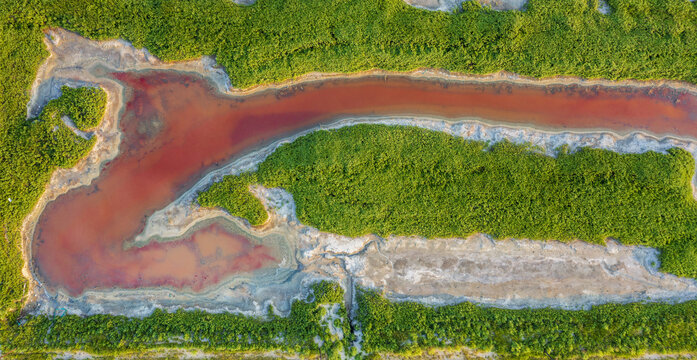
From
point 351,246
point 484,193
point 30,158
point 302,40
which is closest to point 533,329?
point 484,193

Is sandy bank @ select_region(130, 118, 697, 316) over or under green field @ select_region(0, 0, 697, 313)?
under

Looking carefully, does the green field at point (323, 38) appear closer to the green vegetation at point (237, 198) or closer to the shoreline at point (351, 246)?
the shoreline at point (351, 246)

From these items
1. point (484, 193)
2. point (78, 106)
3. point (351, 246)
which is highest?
point (484, 193)

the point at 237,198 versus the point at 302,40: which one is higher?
the point at 302,40

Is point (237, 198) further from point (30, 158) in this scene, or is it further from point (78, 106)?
point (30, 158)

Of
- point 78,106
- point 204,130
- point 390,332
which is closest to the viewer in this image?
point 390,332

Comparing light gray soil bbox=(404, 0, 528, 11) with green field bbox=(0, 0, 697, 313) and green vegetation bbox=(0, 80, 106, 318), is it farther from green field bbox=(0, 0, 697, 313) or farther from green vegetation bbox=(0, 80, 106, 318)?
green vegetation bbox=(0, 80, 106, 318)

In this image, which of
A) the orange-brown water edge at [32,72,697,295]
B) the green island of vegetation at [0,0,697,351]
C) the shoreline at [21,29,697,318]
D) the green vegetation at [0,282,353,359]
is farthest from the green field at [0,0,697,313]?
the green vegetation at [0,282,353,359]
